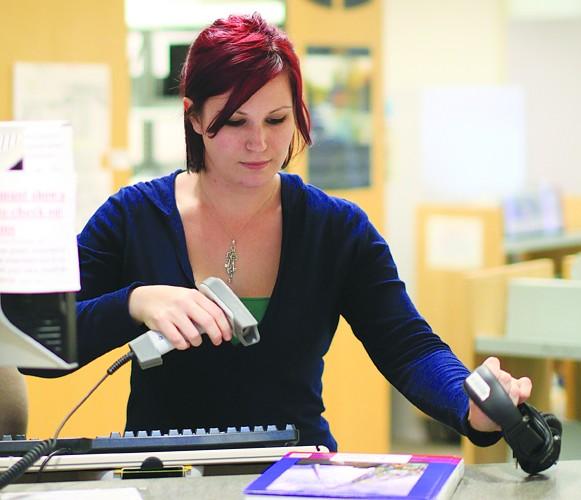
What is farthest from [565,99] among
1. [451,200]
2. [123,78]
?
[123,78]

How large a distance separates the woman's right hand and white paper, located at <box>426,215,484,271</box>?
12.6ft

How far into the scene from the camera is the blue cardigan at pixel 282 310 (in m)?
1.74

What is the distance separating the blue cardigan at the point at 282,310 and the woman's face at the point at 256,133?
156mm

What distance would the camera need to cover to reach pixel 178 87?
1816 millimetres

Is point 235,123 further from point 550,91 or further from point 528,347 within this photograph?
point 550,91

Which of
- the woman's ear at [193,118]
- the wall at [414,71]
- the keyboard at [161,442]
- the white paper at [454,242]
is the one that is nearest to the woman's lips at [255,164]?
the woman's ear at [193,118]

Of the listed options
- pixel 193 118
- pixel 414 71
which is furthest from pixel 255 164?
pixel 414 71

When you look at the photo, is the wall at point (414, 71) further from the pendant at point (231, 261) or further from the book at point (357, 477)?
the book at point (357, 477)

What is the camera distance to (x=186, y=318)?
1382mm

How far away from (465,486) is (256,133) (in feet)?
2.08

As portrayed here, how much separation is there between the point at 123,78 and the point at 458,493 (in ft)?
8.31

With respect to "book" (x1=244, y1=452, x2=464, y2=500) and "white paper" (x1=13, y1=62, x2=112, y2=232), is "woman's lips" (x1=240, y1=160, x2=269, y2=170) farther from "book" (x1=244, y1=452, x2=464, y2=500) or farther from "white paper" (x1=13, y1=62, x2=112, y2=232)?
"white paper" (x1=13, y1=62, x2=112, y2=232)

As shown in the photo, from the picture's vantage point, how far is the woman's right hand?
1366mm

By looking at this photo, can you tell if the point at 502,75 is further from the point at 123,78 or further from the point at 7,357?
the point at 7,357
